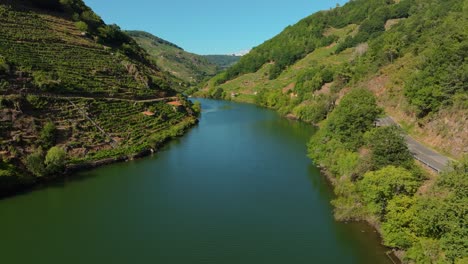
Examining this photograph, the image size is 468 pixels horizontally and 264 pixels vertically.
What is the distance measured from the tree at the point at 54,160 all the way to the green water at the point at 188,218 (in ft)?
8.11

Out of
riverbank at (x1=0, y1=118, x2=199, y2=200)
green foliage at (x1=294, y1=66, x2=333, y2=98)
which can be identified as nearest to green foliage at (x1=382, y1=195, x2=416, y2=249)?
riverbank at (x1=0, y1=118, x2=199, y2=200)

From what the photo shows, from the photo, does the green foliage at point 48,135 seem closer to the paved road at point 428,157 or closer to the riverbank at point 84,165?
the riverbank at point 84,165

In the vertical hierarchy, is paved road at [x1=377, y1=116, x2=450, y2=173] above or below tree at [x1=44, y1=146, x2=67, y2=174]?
above

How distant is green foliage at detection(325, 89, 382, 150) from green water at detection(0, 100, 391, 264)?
6.30 meters

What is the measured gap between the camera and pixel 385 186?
92.2 ft

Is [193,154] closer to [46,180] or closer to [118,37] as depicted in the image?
[46,180]

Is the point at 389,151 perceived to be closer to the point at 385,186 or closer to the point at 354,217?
the point at 385,186

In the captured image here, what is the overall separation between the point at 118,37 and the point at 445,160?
89212 millimetres

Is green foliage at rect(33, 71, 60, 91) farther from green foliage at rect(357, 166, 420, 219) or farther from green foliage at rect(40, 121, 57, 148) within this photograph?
green foliage at rect(357, 166, 420, 219)

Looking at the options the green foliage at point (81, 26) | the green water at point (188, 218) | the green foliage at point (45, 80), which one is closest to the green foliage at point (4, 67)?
the green foliage at point (45, 80)

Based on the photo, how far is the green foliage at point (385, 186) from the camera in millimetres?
28000

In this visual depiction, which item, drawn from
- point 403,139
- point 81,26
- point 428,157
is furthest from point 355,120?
point 81,26

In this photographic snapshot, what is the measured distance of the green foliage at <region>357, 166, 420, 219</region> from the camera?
28.0m

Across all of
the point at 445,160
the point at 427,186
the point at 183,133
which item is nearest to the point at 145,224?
the point at 427,186
